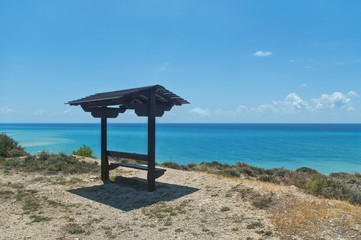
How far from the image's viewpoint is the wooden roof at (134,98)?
784 cm

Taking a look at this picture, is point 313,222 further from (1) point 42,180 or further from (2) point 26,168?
(2) point 26,168

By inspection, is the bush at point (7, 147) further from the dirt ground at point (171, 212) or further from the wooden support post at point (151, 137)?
the wooden support post at point (151, 137)

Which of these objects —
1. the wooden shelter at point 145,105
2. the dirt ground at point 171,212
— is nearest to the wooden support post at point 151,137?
the wooden shelter at point 145,105

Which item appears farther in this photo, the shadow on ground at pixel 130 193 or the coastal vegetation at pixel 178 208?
the shadow on ground at pixel 130 193

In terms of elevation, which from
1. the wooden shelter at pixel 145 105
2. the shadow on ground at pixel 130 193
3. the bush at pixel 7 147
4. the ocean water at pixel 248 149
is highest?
the wooden shelter at pixel 145 105

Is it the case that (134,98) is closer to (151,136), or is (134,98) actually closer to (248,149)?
(151,136)

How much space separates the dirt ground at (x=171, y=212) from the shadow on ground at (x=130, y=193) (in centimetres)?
2

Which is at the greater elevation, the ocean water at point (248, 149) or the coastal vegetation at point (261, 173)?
the coastal vegetation at point (261, 173)

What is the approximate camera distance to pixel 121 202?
7.22 meters

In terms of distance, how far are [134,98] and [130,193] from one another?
10.3 feet

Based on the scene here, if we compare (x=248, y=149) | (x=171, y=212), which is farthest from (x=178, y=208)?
(x=248, y=149)

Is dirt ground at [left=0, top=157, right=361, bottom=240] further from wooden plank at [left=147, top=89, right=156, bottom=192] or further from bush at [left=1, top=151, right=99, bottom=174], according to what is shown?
bush at [left=1, top=151, right=99, bottom=174]

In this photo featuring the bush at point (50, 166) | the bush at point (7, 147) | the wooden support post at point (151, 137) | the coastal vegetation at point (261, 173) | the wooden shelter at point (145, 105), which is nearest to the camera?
the coastal vegetation at point (261, 173)

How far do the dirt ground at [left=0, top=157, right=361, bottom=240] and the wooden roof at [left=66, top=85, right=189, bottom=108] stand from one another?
9.95 ft
